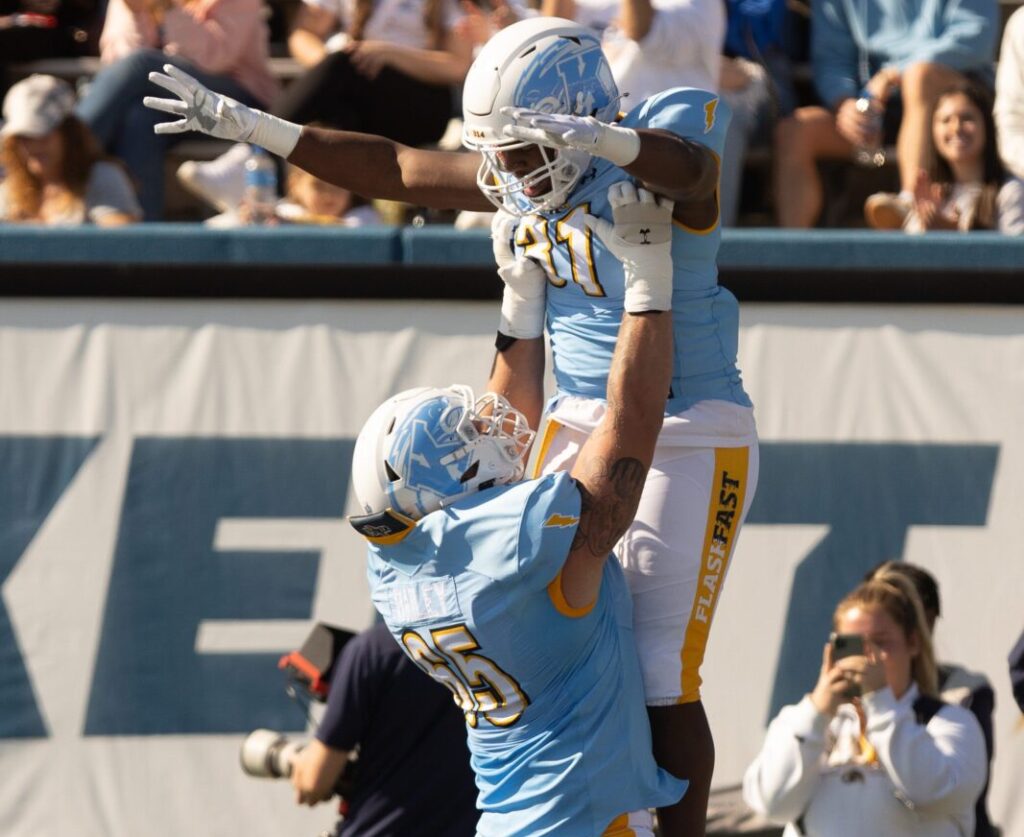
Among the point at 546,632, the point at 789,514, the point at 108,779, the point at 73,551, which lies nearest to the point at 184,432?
the point at 73,551

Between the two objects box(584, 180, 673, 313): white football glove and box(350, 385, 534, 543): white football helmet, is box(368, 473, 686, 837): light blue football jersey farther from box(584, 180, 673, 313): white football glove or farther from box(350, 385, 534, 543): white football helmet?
box(584, 180, 673, 313): white football glove

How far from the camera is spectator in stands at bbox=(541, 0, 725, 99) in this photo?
6.79 m

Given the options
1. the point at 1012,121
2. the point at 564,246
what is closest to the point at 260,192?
the point at 1012,121

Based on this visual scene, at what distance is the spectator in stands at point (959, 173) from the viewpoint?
6613mm

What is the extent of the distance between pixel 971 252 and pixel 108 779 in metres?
3.08

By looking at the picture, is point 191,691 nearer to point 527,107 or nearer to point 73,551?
point 73,551

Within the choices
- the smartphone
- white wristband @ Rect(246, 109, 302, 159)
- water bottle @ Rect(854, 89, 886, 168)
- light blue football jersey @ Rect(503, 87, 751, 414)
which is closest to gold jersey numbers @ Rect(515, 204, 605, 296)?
light blue football jersey @ Rect(503, 87, 751, 414)

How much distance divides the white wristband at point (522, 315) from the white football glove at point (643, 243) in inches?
18.0

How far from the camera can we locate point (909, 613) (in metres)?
5.14

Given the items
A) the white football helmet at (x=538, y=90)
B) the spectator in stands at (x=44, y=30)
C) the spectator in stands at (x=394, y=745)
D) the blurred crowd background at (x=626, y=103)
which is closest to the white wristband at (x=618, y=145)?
the white football helmet at (x=538, y=90)

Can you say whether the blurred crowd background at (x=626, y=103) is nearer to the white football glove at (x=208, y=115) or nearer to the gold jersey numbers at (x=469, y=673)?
the white football glove at (x=208, y=115)

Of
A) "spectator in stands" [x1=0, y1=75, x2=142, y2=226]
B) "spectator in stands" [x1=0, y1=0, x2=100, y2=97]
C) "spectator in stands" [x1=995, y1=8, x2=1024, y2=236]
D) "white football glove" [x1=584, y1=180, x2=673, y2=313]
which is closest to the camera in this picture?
"white football glove" [x1=584, y1=180, x2=673, y2=313]

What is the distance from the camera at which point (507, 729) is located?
12.6 ft

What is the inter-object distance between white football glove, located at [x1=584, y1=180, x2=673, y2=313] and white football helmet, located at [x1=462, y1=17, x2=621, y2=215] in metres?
0.14
